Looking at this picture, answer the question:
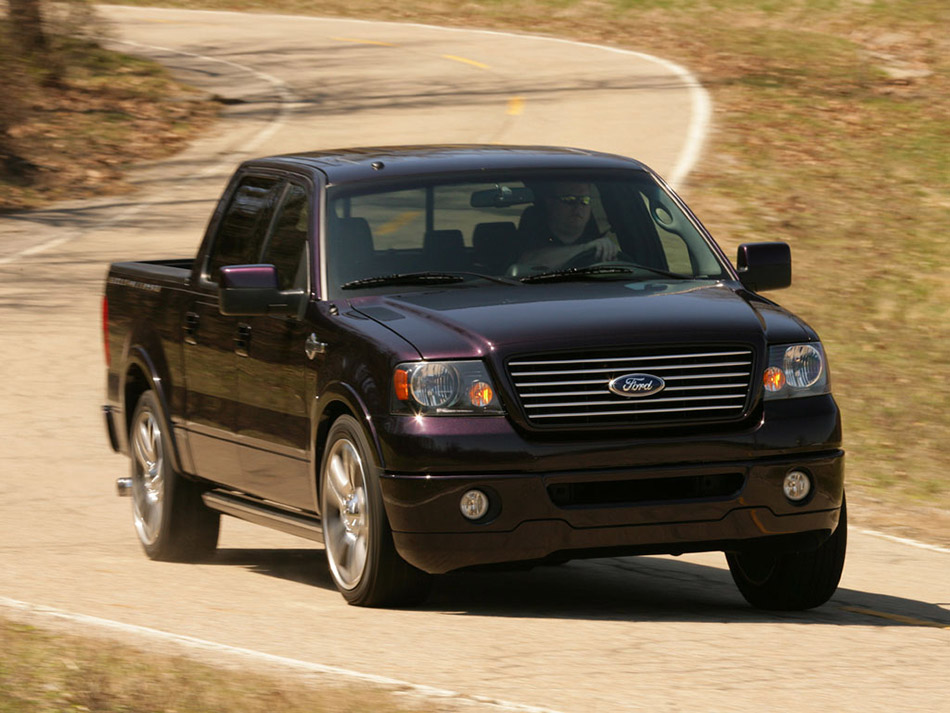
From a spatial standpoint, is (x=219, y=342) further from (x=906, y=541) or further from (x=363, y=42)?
(x=363, y=42)

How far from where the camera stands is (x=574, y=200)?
28.8ft

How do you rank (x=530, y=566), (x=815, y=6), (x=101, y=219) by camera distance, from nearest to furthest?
(x=530, y=566), (x=101, y=219), (x=815, y=6)

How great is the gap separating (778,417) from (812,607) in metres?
1.07

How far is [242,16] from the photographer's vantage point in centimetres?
4644

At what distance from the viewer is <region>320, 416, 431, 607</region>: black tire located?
298 inches

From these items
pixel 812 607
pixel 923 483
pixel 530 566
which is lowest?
pixel 923 483

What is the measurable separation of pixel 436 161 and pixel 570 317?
5.32 feet

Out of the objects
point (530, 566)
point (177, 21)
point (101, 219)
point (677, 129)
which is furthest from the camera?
point (177, 21)

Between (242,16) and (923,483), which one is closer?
(923,483)

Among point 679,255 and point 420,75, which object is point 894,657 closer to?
point 679,255

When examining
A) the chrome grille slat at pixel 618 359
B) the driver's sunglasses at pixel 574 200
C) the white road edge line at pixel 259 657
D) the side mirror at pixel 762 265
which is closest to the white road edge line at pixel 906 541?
the side mirror at pixel 762 265

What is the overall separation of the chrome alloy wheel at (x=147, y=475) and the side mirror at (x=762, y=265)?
3.19 meters

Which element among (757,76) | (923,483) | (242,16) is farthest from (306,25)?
(923,483)

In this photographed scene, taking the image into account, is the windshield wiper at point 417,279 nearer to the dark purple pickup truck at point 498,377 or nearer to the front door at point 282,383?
the dark purple pickup truck at point 498,377
